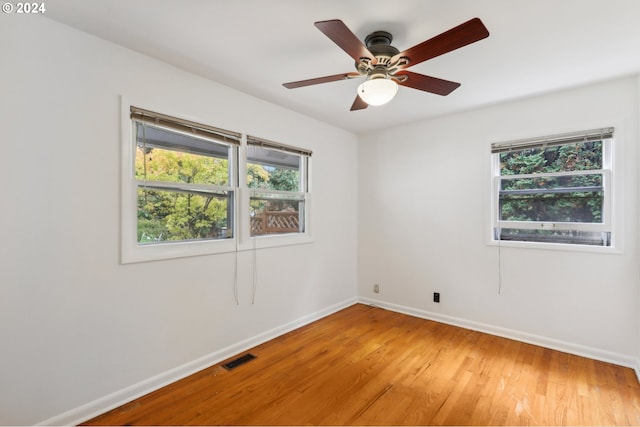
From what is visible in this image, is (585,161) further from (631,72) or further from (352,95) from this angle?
(352,95)

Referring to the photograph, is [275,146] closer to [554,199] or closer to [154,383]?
[154,383]

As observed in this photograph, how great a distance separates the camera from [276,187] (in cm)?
323

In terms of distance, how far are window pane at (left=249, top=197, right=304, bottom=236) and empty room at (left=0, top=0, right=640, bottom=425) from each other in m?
0.03

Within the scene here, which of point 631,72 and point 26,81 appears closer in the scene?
point 26,81

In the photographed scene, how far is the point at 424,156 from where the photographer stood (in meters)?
3.65

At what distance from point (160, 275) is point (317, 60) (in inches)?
79.8

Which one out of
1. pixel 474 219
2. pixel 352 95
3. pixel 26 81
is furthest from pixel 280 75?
pixel 474 219

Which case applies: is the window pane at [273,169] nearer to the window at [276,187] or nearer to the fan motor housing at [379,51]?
the window at [276,187]

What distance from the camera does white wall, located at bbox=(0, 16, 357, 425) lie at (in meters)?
1.66

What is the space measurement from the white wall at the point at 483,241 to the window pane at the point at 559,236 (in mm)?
122

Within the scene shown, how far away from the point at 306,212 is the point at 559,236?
2597mm

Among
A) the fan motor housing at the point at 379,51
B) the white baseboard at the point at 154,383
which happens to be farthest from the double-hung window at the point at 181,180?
the fan motor housing at the point at 379,51

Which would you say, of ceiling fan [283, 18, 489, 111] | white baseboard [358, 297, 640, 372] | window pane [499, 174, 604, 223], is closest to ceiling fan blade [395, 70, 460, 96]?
ceiling fan [283, 18, 489, 111]

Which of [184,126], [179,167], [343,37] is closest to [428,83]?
[343,37]
